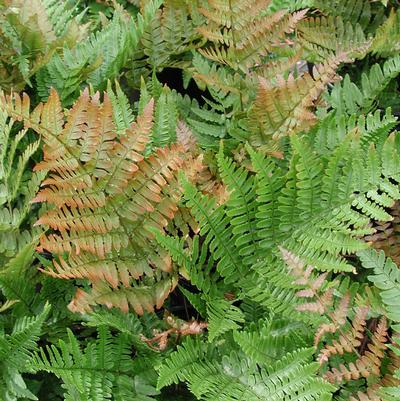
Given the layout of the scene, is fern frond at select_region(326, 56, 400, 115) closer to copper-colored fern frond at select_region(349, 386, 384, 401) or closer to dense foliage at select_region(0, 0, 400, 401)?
dense foliage at select_region(0, 0, 400, 401)

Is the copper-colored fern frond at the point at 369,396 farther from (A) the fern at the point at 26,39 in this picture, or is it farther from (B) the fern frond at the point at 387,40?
(A) the fern at the point at 26,39

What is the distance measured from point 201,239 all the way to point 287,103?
433 mm

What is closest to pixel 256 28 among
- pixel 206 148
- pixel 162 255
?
pixel 206 148

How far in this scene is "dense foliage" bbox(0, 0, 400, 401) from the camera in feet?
3.84

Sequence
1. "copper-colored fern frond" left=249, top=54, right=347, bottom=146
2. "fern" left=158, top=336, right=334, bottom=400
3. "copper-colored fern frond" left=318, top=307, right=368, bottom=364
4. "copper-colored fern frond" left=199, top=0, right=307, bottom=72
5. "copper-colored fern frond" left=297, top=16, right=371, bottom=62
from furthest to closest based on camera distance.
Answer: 1. "copper-colored fern frond" left=297, top=16, right=371, bottom=62
2. "copper-colored fern frond" left=199, top=0, right=307, bottom=72
3. "copper-colored fern frond" left=249, top=54, right=347, bottom=146
4. "copper-colored fern frond" left=318, top=307, right=368, bottom=364
5. "fern" left=158, top=336, right=334, bottom=400

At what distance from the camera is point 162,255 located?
128 cm

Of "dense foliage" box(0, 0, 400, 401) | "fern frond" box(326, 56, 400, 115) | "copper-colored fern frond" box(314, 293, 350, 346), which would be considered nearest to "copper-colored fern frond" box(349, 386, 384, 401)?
"dense foliage" box(0, 0, 400, 401)

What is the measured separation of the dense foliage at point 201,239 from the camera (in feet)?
3.84

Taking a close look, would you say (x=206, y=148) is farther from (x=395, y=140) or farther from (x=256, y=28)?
(x=395, y=140)

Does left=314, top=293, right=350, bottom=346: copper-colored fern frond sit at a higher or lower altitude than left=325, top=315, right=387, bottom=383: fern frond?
higher

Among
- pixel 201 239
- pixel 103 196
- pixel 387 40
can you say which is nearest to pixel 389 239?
pixel 201 239

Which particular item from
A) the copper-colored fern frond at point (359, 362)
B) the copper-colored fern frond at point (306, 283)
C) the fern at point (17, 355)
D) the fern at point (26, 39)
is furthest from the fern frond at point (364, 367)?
the fern at point (26, 39)

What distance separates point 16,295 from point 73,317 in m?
0.14

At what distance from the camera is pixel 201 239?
1523 mm
